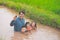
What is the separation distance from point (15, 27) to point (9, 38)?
49 centimetres

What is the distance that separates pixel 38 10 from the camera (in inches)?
410

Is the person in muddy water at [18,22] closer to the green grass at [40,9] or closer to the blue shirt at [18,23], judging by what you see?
the blue shirt at [18,23]

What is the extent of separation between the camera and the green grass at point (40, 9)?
918 centimetres

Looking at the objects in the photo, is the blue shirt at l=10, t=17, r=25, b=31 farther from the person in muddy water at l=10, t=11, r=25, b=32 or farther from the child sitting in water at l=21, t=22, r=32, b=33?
the child sitting in water at l=21, t=22, r=32, b=33

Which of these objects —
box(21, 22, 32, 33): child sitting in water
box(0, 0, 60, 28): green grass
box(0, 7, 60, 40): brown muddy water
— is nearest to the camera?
box(0, 7, 60, 40): brown muddy water

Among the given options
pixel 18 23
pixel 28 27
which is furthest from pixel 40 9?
pixel 18 23

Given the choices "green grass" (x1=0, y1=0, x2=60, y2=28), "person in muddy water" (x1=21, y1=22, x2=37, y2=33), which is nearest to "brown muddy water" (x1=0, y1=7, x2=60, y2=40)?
"person in muddy water" (x1=21, y1=22, x2=37, y2=33)

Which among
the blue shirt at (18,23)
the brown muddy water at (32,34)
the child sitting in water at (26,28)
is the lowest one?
the brown muddy water at (32,34)

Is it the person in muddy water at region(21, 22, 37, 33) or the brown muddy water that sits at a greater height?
the person in muddy water at region(21, 22, 37, 33)

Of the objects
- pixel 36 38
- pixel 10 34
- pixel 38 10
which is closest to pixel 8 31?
pixel 10 34

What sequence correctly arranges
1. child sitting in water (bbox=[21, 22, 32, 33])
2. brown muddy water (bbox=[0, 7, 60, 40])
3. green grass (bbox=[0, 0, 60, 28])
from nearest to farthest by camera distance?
brown muddy water (bbox=[0, 7, 60, 40]) → child sitting in water (bbox=[21, 22, 32, 33]) → green grass (bbox=[0, 0, 60, 28])

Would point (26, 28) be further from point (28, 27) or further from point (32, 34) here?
point (32, 34)

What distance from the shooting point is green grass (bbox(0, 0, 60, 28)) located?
9.18m

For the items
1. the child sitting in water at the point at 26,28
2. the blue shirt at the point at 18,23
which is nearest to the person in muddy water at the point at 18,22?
the blue shirt at the point at 18,23
